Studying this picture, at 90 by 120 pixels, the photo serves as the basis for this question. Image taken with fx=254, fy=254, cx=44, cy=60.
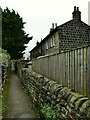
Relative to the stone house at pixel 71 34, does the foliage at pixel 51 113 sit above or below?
below

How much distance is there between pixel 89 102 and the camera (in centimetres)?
360

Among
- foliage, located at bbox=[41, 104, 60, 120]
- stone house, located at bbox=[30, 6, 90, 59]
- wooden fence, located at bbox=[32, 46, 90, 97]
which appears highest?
stone house, located at bbox=[30, 6, 90, 59]

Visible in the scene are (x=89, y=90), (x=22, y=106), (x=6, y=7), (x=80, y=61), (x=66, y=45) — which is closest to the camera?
(x=89, y=90)

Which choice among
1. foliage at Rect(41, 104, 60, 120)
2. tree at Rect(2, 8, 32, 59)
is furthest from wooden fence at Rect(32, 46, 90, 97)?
tree at Rect(2, 8, 32, 59)

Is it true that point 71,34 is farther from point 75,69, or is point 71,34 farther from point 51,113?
point 75,69

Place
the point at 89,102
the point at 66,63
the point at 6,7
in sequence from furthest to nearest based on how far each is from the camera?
the point at 6,7
the point at 66,63
the point at 89,102

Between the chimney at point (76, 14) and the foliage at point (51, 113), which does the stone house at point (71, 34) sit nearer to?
the chimney at point (76, 14)

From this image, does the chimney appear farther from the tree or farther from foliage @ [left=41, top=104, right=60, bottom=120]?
foliage @ [left=41, top=104, right=60, bottom=120]

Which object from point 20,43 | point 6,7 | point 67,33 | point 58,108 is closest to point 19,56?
point 20,43

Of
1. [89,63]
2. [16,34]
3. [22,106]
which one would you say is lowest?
[22,106]

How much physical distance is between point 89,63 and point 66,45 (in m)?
21.8

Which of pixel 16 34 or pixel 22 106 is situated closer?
pixel 22 106

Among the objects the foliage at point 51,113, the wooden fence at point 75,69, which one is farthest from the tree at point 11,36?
the wooden fence at point 75,69

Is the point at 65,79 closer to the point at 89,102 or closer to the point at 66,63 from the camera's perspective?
the point at 66,63
